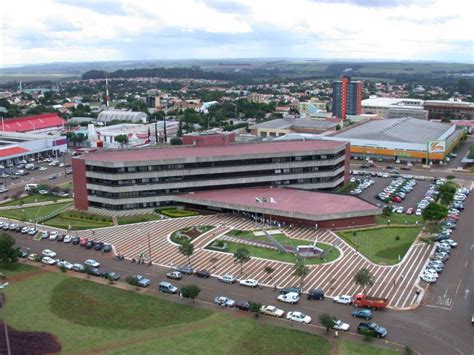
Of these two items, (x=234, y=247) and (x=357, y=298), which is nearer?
(x=357, y=298)

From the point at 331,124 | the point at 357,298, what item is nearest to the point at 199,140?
the point at 357,298

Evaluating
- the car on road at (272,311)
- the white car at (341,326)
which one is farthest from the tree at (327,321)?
the car on road at (272,311)

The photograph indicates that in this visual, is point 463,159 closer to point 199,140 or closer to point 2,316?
point 199,140

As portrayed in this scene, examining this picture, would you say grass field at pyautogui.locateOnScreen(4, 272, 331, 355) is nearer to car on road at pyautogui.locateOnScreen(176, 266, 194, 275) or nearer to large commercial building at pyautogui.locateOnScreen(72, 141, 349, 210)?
car on road at pyautogui.locateOnScreen(176, 266, 194, 275)

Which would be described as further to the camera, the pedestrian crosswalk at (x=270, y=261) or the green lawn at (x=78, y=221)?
the green lawn at (x=78, y=221)

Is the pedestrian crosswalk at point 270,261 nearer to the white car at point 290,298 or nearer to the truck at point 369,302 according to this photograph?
the truck at point 369,302

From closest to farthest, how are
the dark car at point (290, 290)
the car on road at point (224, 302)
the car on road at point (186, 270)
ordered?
the car on road at point (224, 302)
the dark car at point (290, 290)
the car on road at point (186, 270)

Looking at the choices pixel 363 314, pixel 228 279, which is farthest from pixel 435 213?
pixel 228 279

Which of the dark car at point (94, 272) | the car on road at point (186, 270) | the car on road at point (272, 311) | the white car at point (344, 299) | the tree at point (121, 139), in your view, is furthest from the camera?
the tree at point (121, 139)
